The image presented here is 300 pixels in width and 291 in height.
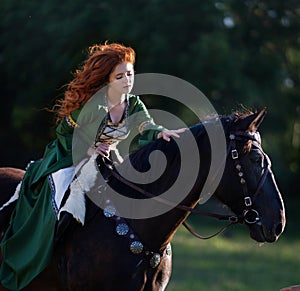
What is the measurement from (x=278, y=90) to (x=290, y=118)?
159 centimetres

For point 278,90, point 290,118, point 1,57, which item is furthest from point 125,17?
point 290,118

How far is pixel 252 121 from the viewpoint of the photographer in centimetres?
463

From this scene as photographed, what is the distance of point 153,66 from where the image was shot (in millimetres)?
16797

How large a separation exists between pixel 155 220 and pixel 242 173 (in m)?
0.68

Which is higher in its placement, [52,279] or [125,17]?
[52,279]

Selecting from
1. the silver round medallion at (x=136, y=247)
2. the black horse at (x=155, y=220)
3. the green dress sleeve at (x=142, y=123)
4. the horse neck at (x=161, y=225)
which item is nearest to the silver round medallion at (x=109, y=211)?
the black horse at (x=155, y=220)

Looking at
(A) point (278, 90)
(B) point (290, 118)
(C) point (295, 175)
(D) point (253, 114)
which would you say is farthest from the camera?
(C) point (295, 175)

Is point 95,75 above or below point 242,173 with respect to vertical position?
above

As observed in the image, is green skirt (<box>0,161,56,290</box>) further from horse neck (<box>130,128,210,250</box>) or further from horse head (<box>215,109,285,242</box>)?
horse head (<box>215,109,285,242</box>)

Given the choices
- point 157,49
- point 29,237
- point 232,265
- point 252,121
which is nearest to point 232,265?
point 232,265

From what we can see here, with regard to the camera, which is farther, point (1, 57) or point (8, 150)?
point (8, 150)

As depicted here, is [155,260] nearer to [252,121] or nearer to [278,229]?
[278,229]

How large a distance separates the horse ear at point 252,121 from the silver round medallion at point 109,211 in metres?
1.01

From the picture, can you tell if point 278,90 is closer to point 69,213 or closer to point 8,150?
point 8,150
